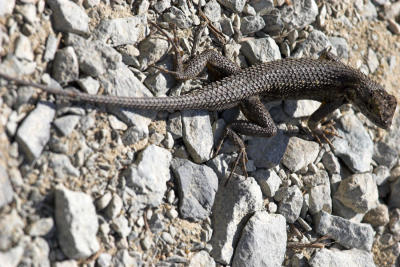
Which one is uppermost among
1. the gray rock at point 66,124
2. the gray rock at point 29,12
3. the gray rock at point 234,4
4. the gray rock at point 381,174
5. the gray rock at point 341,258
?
the gray rock at point 234,4

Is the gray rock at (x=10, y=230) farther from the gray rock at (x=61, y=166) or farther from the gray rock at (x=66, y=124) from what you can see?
the gray rock at (x=66, y=124)

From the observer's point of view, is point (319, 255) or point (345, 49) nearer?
point (319, 255)

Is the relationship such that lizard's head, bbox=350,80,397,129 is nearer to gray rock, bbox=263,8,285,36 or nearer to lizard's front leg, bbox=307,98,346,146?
lizard's front leg, bbox=307,98,346,146

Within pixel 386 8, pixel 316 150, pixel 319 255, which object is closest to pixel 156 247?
pixel 319 255

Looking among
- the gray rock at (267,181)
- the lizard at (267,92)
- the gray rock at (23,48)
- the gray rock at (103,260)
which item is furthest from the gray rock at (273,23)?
the gray rock at (103,260)

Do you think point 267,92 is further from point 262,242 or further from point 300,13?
point 262,242

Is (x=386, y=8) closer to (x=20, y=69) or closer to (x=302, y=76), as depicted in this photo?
(x=302, y=76)

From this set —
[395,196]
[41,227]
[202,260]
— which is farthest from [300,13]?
[41,227]
